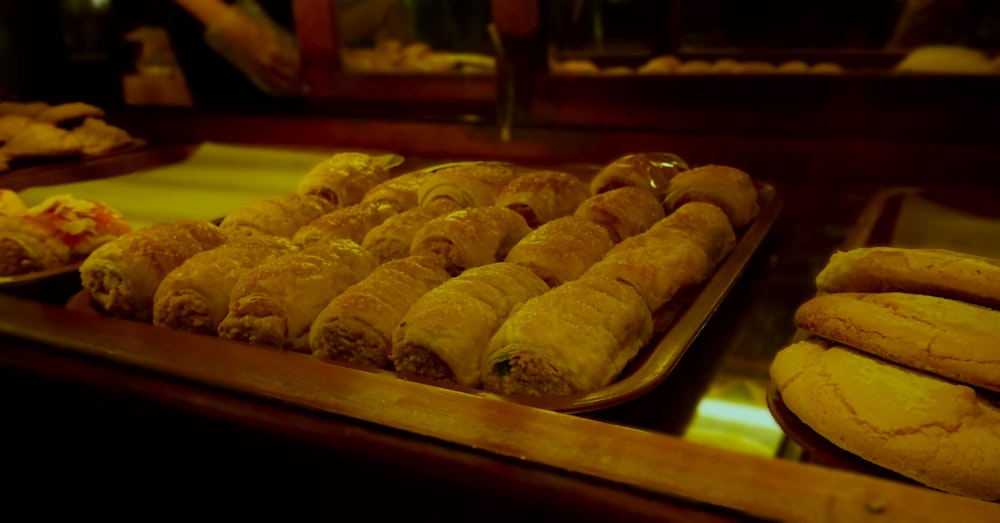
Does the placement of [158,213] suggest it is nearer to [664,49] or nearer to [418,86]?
[418,86]

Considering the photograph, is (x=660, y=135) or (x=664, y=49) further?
(x=664, y=49)

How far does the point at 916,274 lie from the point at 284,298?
1509mm

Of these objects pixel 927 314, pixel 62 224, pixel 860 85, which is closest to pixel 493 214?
pixel 927 314

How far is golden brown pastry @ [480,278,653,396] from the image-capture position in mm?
1676

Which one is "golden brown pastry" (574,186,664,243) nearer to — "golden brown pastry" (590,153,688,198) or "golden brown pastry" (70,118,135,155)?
"golden brown pastry" (590,153,688,198)

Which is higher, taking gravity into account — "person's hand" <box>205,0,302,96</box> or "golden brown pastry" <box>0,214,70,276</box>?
"person's hand" <box>205,0,302,96</box>

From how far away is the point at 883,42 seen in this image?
715 centimetres

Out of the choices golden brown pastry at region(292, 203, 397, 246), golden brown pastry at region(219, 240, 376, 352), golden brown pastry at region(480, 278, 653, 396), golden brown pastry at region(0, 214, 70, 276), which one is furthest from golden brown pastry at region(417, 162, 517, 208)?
golden brown pastry at region(0, 214, 70, 276)

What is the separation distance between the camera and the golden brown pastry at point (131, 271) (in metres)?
2.22

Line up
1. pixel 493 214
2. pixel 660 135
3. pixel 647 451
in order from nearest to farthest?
pixel 647 451 < pixel 493 214 < pixel 660 135

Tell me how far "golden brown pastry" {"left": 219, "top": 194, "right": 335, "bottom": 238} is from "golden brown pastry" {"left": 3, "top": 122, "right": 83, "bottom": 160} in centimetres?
95

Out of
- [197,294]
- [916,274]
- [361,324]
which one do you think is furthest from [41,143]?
[916,274]

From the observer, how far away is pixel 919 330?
1.57 meters

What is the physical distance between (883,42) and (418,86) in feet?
14.8
